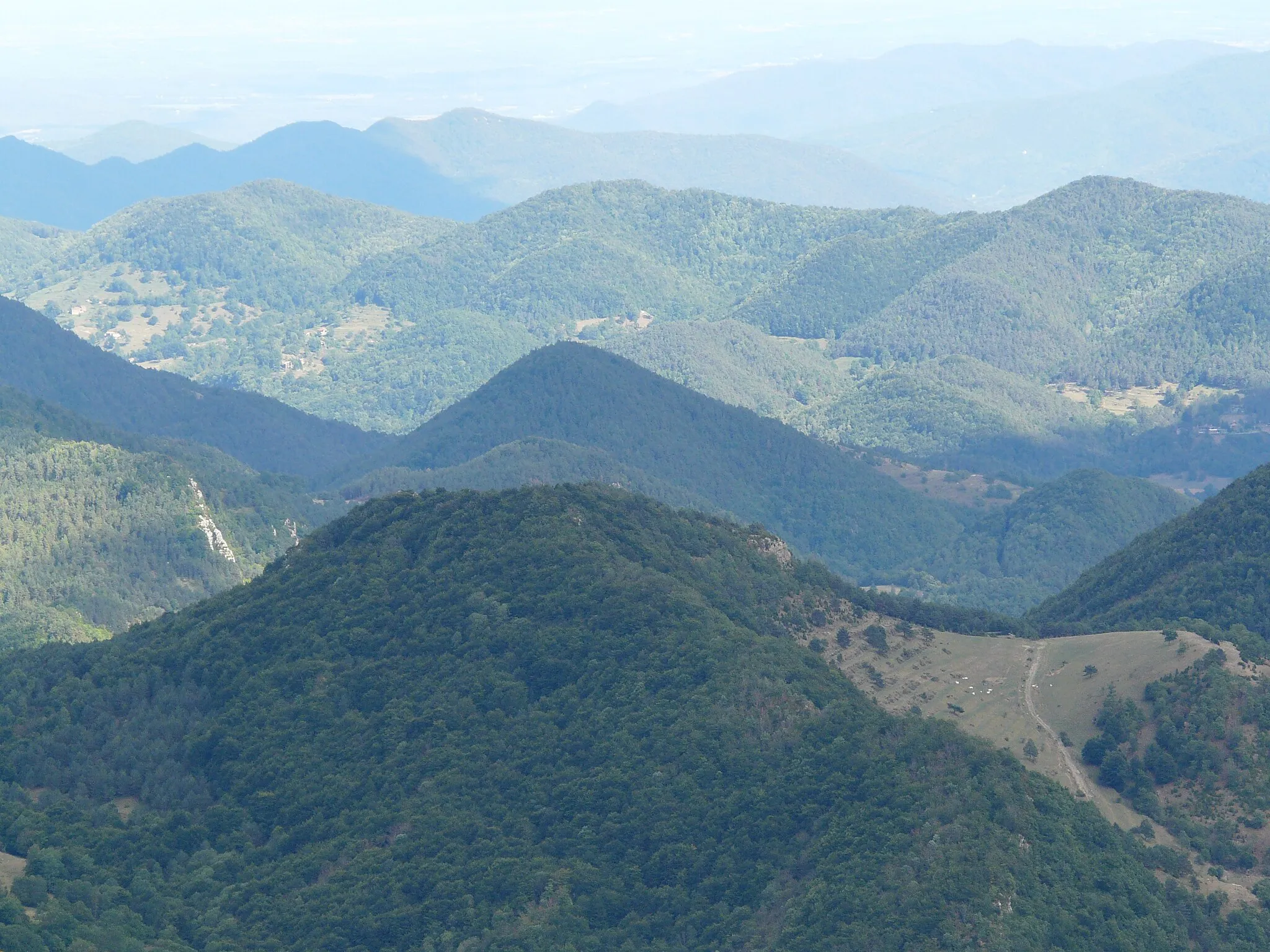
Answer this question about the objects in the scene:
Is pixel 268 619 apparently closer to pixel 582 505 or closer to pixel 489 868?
pixel 582 505

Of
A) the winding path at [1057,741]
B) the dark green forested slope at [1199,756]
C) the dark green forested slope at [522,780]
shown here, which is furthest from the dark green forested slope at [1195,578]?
the dark green forested slope at [522,780]

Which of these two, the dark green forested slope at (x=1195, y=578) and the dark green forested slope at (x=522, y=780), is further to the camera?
the dark green forested slope at (x=1195, y=578)

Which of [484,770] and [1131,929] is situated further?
[484,770]

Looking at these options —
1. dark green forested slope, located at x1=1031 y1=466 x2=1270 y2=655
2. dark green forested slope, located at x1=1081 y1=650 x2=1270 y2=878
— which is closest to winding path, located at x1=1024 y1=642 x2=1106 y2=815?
dark green forested slope, located at x1=1081 y1=650 x2=1270 y2=878

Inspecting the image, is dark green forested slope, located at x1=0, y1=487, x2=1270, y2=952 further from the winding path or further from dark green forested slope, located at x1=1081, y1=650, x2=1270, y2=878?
the winding path

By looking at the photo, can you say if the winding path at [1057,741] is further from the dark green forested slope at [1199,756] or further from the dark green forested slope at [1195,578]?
the dark green forested slope at [1195,578]

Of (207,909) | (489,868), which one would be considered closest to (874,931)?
(489,868)

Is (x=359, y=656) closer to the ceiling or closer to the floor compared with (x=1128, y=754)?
closer to the ceiling
